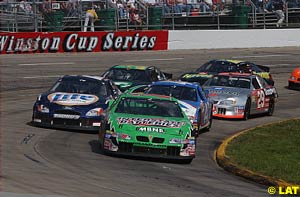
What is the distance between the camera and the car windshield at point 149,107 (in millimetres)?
16609

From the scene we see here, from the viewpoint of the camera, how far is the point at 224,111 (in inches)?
922

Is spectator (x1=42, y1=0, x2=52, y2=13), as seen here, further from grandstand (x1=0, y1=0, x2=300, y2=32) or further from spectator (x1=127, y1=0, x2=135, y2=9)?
spectator (x1=127, y1=0, x2=135, y2=9)

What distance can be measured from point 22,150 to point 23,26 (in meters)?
24.0

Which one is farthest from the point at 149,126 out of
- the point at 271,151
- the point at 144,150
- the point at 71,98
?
the point at 71,98

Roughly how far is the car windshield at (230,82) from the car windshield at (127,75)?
2.08m

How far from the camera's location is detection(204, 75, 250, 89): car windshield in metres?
24.5

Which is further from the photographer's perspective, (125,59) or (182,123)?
(125,59)

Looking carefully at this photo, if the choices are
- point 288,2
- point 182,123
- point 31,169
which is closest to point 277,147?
point 182,123

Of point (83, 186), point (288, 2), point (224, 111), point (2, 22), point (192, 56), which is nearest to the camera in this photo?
point (83, 186)

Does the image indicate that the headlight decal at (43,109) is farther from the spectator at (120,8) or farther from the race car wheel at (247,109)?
the spectator at (120,8)

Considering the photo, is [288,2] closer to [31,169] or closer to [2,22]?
[2,22]

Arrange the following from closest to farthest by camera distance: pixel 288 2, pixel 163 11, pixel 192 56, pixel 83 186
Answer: pixel 83 186 < pixel 192 56 < pixel 163 11 < pixel 288 2

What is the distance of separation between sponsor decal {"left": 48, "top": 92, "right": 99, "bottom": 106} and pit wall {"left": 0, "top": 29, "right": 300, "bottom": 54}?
1751 centimetres

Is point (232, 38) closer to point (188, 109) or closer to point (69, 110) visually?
point (188, 109)
